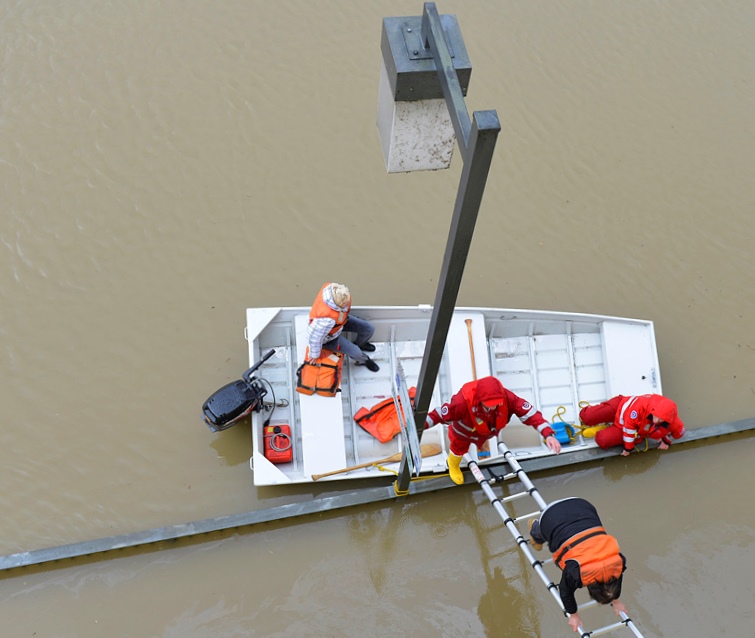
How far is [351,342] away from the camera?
7.87 m

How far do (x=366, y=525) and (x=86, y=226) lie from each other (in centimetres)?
473

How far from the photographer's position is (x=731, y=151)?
32.4 ft

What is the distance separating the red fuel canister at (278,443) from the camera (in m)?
7.34

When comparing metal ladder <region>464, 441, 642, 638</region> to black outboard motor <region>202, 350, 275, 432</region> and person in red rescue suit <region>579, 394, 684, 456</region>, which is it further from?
black outboard motor <region>202, 350, 275, 432</region>

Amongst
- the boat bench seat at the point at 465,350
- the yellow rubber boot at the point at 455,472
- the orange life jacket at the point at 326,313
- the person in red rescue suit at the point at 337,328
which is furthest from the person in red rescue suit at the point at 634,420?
the orange life jacket at the point at 326,313

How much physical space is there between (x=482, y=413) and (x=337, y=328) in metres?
1.70

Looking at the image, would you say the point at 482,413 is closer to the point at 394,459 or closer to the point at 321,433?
the point at 394,459

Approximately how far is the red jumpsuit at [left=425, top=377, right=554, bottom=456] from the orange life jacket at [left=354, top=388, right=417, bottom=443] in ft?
2.64

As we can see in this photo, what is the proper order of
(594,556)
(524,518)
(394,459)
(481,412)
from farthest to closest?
(394,459) < (524,518) < (481,412) < (594,556)

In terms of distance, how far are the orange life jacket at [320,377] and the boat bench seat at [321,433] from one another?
0.06 meters

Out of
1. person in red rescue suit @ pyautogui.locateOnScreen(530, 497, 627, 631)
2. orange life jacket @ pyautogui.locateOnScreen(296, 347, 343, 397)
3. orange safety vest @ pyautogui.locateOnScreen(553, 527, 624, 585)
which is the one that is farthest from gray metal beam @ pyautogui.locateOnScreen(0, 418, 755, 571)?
orange safety vest @ pyautogui.locateOnScreen(553, 527, 624, 585)

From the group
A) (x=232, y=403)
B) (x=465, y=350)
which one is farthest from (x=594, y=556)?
(x=232, y=403)

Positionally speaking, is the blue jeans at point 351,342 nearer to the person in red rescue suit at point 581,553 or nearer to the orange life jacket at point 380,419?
the orange life jacket at point 380,419

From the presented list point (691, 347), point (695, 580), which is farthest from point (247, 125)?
point (695, 580)
